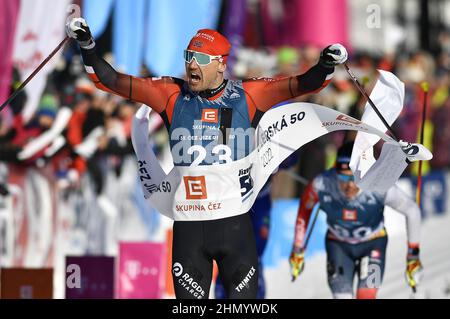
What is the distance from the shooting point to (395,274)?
1364 cm

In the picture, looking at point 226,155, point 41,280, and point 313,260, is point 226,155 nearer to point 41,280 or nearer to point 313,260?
point 41,280

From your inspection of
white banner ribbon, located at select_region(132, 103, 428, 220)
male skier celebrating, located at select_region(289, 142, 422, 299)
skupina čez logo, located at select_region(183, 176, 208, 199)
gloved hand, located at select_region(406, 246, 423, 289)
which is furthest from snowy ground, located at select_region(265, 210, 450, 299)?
skupina čez logo, located at select_region(183, 176, 208, 199)

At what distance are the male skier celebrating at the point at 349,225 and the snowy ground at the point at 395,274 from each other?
27.1 inches

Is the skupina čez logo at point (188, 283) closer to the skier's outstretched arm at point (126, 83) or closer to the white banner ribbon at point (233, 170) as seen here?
the white banner ribbon at point (233, 170)

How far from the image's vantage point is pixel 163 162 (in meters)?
15.9

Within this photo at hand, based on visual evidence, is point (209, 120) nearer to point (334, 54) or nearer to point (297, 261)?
point (334, 54)

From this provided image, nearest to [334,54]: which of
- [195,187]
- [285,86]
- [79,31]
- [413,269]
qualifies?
[285,86]

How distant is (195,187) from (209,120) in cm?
42

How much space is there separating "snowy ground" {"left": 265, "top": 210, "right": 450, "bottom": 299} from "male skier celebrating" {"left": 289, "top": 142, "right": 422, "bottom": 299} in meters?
0.69

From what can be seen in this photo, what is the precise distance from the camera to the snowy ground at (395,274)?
40.0ft

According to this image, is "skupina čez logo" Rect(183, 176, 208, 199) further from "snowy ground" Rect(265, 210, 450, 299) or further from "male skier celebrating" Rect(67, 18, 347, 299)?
"snowy ground" Rect(265, 210, 450, 299)

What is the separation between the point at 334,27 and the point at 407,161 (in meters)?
10.8

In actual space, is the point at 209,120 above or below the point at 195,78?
below

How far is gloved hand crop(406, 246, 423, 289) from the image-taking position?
945 centimetres
